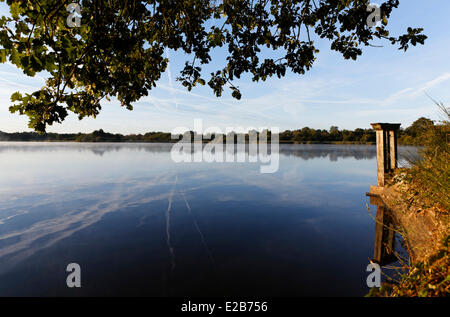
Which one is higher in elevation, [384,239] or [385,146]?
[385,146]

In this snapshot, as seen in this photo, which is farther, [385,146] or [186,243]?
[385,146]

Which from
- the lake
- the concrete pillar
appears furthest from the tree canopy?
the concrete pillar

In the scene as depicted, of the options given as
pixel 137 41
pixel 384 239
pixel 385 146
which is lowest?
pixel 384 239

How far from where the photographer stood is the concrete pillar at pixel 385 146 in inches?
417

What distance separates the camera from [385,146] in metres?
10.7

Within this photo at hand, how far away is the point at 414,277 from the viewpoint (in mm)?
2824

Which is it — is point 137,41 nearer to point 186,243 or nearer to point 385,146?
point 186,243

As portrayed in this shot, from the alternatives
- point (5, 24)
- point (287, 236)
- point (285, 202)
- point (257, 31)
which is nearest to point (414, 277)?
point (287, 236)

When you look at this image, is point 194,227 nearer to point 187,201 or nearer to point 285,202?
point 187,201

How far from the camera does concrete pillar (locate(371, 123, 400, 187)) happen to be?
34.8 feet

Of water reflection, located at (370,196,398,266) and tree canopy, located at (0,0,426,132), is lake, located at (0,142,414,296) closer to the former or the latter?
water reflection, located at (370,196,398,266)

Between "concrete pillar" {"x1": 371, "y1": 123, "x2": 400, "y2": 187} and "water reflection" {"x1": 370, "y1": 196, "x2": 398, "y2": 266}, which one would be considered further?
"concrete pillar" {"x1": 371, "y1": 123, "x2": 400, "y2": 187}

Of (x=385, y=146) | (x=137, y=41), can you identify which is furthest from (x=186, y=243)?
(x=385, y=146)

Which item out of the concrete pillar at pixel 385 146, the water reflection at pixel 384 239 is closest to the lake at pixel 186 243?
the water reflection at pixel 384 239
